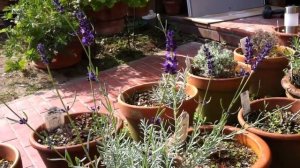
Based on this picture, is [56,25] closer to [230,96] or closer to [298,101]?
[230,96]

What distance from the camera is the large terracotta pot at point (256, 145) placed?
183 cm

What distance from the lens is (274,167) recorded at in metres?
2.21

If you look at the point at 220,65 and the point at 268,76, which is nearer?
the point at 220,65

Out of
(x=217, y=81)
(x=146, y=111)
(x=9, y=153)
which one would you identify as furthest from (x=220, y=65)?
(x=9, y=153)

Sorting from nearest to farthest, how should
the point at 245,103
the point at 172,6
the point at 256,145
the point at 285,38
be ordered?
the point at 256,145
the point at 245,103
the point at 285,38
the point at 172,6

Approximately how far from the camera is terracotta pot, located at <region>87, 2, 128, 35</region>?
4.43 m

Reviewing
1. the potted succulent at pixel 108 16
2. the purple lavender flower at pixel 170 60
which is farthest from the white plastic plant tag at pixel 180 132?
the potted succulent at pixel 108 16

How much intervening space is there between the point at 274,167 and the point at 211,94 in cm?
71

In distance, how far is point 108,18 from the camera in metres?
4.46

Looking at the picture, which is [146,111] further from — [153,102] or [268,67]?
[268,67]

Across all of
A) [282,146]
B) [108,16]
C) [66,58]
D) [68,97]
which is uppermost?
[108,16]

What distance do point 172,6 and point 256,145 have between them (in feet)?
14.2

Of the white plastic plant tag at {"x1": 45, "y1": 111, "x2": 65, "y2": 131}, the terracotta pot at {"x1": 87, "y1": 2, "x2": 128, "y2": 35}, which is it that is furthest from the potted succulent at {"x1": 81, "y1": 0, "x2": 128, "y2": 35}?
the white plastic plant tag at {"x1": 45, "y1": 111, "x2": 65, "y2": 131}

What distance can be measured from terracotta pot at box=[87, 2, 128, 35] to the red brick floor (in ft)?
1.56
